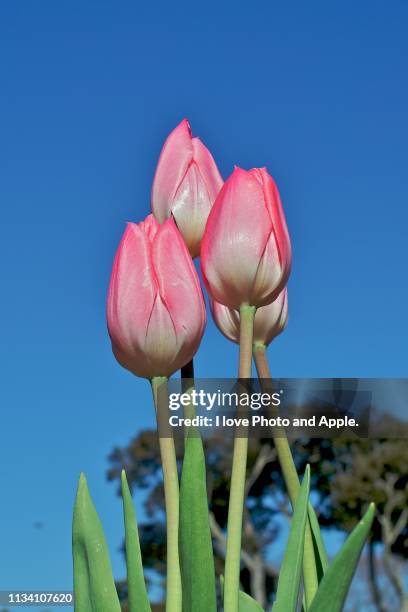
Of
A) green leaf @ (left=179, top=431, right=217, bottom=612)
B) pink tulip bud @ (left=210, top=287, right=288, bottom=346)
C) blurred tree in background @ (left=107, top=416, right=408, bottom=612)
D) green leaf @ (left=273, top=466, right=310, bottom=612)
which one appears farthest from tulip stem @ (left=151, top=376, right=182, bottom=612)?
blurred tree in background @ (left=107, top=416, right=408, bottom=612)

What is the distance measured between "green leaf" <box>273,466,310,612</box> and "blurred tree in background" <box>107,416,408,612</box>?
906 centimetres

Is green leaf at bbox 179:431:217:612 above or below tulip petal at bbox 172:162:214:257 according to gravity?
below

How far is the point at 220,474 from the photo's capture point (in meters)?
10.4

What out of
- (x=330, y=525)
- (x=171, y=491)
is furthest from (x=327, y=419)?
(x=330, y=525)

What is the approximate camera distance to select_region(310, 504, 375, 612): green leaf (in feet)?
3.12

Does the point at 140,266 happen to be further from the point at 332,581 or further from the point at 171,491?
the point at 332,581

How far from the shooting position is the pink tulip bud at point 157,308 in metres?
1.02

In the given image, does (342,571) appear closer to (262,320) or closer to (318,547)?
(318,547)

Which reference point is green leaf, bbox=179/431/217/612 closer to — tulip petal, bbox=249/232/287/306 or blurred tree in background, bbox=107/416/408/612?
tulip petal, bbox=249/232/287/306

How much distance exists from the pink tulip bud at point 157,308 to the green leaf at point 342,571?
256 millimetres

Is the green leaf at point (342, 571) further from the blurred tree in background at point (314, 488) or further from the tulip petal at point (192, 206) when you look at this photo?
the blurred tree in background at point (314, 488)

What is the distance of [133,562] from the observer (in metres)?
1.07

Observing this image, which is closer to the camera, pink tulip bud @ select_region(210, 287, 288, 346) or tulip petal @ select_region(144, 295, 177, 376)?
Answer: tulip petal @ select_region(144, 295, 177, 376)

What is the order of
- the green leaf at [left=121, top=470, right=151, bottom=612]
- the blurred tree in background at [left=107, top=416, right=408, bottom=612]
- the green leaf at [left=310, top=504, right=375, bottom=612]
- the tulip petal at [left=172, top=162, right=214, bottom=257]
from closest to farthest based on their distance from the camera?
1. the green leaf at [left=310, top=504, right=375, bottom=612]
2. the green leaf at [left=121, top=470, right=151, bottom=612]
3. the tulip petal at [left=172, top=162, right=214, bottom=257]
4. the blurred tree in background at [left=107, top=416, right=408, bottom=612]
